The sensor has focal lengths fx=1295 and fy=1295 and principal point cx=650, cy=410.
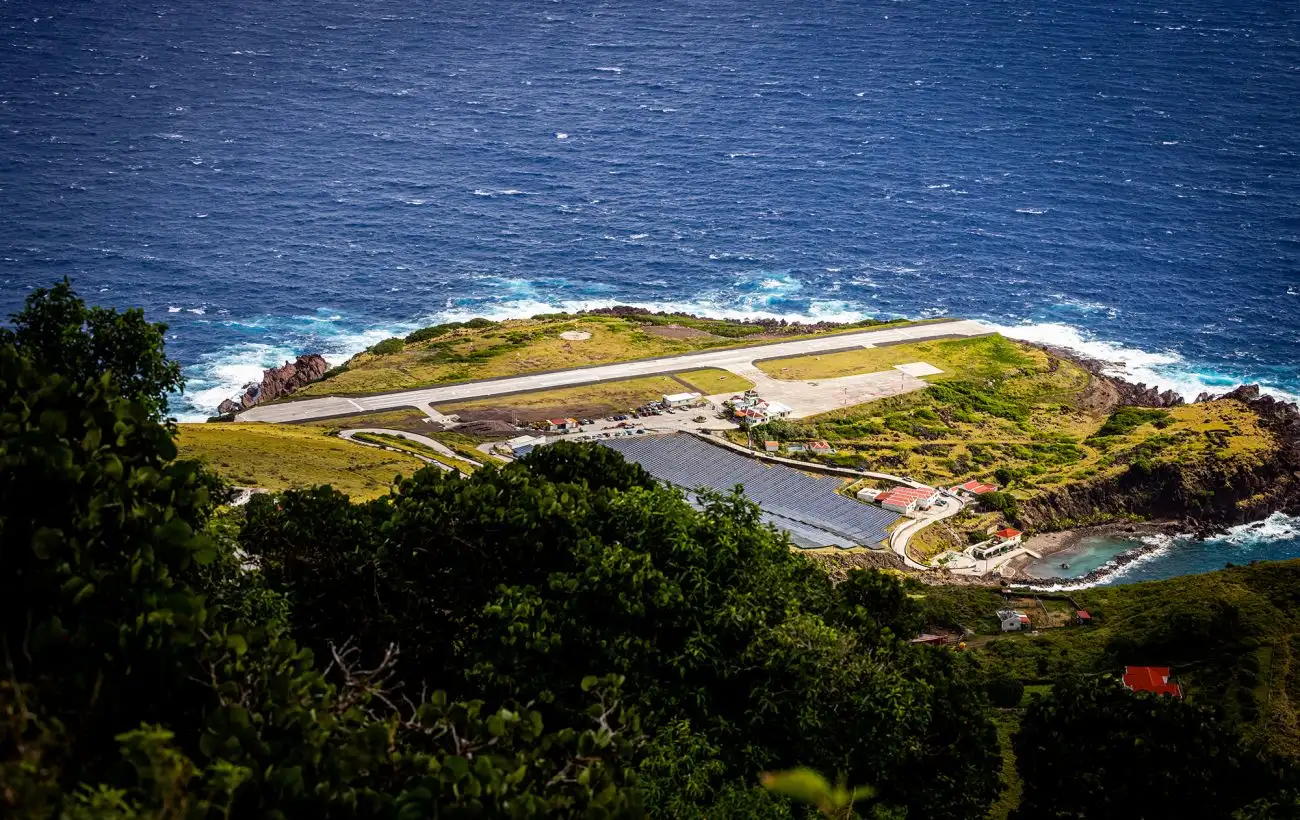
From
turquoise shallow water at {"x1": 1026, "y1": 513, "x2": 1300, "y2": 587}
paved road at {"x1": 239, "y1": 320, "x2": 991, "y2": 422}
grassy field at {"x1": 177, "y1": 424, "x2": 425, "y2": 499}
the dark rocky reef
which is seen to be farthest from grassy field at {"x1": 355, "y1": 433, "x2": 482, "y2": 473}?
the dark rocky reef

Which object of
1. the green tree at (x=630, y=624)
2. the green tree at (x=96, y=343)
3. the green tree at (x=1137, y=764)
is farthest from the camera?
the green tree at (x=96, y=343)

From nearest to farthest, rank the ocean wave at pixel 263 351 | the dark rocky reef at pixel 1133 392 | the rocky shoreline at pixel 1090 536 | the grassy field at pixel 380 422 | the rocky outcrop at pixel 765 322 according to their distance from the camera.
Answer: the rocky shoreline at pixel 1090 536, the grassy field at pixel 380 422, the ocean wave at pixel 263 351, the dark rocky reef at pixel 1133 392, the rocky outcrop at pixel 765 322

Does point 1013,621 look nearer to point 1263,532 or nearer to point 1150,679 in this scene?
point 1150,679

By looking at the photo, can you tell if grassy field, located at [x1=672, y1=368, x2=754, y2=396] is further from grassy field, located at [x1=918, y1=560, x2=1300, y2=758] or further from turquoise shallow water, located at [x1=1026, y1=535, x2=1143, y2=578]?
grassy field, located at [x1=918, y1=560, x2=1300, y2=758]

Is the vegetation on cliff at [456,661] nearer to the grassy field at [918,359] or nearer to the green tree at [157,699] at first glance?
the green tree at [157,699]

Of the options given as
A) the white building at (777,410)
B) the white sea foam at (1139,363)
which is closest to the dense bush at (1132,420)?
the white sea foam at (1139,363)

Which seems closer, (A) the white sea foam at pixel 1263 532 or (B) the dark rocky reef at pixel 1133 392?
(A) the white sea foam at pixel 1263 532

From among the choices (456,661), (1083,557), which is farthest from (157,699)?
(1083,557)
